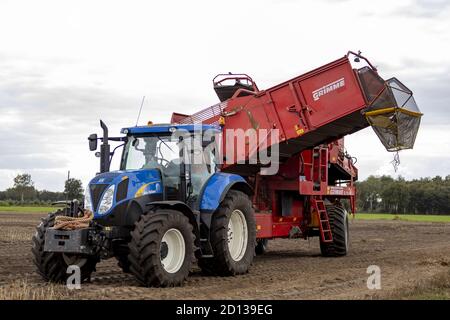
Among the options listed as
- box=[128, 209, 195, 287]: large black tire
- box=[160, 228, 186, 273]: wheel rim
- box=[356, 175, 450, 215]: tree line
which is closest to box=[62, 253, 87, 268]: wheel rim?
box=[128, 209, 195, 287]: large black tire

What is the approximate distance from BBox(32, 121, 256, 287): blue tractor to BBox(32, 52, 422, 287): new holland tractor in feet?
0.06

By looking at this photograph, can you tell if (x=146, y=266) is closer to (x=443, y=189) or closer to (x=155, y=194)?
(x=155, y=194)

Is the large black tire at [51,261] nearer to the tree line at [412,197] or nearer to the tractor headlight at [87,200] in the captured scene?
the tractor headlight at [87,200]

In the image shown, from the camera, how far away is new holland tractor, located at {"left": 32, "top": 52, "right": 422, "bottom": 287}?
385 inches

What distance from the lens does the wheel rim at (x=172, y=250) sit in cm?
973

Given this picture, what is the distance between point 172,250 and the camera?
9875mm

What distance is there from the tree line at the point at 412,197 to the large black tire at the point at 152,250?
7422cm

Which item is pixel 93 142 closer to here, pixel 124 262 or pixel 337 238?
pixel 124 262

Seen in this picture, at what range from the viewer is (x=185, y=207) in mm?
10180

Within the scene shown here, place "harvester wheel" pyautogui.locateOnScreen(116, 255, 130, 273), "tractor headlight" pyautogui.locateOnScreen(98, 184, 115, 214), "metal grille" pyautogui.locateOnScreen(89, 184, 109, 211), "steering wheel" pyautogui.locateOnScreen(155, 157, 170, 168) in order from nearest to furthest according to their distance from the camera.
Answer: "tractor headlight" pyautogui.locateOnScreen(98, 184, 115, 214), "metal grille" pyautogui.locateOnScreen(89, 184, 109, 211), "harvester wheel" pyautogui.locateOnScreen(116, 255, 130, 273), "steering wheel" pyautogui.locateOnScreen(155, 157, 170, 168)

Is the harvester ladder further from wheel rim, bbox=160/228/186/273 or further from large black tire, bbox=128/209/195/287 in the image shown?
large black tire, bbox=128/209/195/287

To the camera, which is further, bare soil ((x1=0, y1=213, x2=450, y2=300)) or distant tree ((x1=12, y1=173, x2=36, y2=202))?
distant tree ((x1=12, y1=173, x2=36, y2=202))
